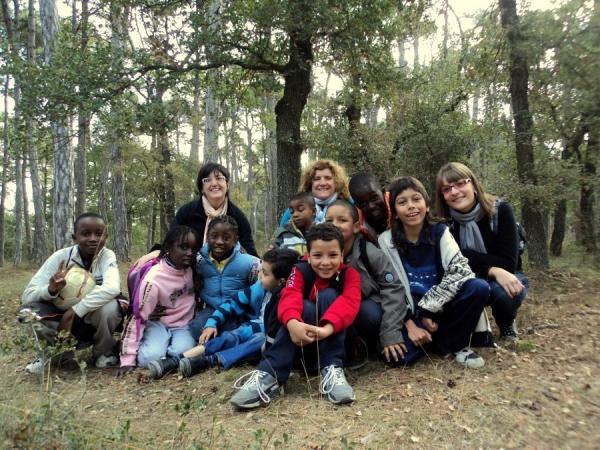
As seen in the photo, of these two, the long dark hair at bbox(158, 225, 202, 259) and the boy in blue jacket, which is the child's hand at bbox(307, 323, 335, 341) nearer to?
the boy in blue jacket

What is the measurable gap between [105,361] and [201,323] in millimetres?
951

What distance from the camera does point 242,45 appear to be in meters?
7.39

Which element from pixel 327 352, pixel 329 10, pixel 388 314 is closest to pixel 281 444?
pixel 327 352

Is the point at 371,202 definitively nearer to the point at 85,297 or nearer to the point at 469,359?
the point at 469,359

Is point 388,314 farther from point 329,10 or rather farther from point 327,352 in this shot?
point 329,10

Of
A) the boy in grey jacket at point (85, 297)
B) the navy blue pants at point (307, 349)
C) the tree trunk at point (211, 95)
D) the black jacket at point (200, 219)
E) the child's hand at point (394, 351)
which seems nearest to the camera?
the navy blue pants at point (307, 349)

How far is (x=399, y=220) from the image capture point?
362 cm

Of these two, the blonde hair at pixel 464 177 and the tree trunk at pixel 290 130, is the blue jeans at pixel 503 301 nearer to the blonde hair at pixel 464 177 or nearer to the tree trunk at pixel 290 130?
the blonde hair at pixel 464 177

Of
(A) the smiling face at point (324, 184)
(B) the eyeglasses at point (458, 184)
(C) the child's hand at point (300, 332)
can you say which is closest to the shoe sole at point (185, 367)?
(C) the child's hand at point (300, 332)

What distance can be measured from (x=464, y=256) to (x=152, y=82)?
6.01 metres

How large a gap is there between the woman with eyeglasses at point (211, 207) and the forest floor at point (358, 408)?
155cm

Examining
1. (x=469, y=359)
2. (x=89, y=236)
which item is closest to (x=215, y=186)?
Result: (x=89, y=236)

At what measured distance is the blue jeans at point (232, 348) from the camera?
3707 mm

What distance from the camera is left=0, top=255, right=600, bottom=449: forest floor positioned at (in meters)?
2.32
